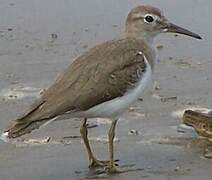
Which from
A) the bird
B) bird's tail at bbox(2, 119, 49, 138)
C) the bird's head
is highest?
the bird's head

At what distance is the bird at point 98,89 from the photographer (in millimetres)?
7129

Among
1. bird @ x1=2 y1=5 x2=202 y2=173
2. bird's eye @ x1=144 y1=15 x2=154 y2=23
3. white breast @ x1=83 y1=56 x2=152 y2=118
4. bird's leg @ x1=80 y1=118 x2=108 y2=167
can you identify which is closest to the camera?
bird @ x1=2 y1=5 x2=202 y2=173

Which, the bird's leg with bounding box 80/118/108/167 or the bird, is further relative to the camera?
the bird's leg with bounding box 80/118/108/167

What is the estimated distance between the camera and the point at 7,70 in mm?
10516

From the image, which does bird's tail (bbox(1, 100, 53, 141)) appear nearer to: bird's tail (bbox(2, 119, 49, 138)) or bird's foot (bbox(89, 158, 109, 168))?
bird's tail (bbox(2, 119, 49, 138))

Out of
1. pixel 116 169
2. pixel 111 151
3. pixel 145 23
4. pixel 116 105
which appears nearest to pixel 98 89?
pixel 116 105

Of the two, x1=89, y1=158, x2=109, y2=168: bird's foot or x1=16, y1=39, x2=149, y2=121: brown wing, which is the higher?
x1=16, y1=39, x2=149, y2=121: brown wing

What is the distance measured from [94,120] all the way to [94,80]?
4.23 ft

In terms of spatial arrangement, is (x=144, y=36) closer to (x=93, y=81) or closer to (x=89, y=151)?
(x=93, y=81)

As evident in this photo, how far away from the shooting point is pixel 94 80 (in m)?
7.38

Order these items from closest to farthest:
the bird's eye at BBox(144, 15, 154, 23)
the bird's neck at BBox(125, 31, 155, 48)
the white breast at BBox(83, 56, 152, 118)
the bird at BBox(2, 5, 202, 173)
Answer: the bird at BBox(2, 5, 202, 173) < the white breast at BBox(83, 56, 152, 118) < the bird's neck at BBox(125, 31, 155, 48) < the bird's eye at BBox(144, 15, 154, 23)

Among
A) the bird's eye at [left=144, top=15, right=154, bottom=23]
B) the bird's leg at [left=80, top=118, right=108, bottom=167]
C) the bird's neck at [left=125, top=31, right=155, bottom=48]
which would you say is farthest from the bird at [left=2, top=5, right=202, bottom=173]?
the bird's eye at [left=144, top=15, right=154, bottom=23]

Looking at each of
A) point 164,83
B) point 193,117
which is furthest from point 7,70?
point 193,117

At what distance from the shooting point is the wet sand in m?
7.48
